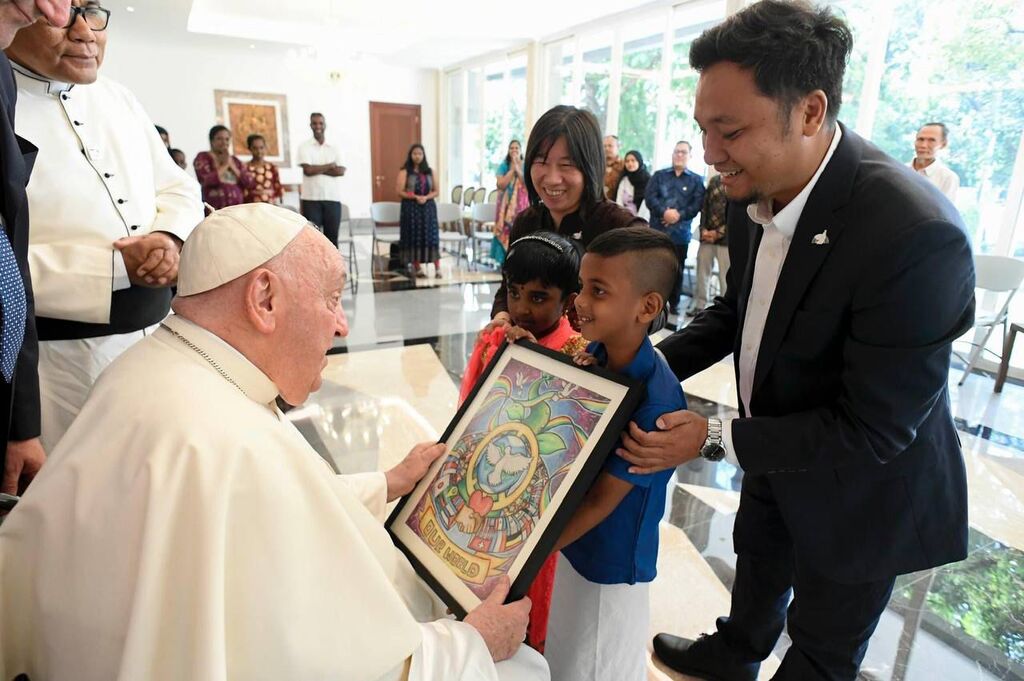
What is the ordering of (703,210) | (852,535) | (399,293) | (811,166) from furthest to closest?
1. (399,293)
2. (703,210)
3. (852,535)
4. (811,166)

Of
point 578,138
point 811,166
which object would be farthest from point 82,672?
point 578,138

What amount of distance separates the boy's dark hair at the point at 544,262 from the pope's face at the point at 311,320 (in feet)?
2.25

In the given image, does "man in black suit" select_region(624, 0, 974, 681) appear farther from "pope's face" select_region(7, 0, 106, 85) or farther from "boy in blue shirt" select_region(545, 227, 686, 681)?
"pope's face" select_region(7, 0, 106, 85)

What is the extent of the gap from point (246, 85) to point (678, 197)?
1128 cm

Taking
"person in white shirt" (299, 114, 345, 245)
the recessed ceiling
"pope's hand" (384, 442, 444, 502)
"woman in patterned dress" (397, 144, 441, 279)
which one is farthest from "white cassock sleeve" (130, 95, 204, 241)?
the recessed ceiling

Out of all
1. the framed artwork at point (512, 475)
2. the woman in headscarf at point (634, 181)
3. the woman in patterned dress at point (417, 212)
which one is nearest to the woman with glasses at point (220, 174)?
the woman in patterned dress at point (417, 212)

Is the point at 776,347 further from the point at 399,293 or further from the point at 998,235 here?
the point at 399,293

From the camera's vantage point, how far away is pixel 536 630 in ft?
6.44

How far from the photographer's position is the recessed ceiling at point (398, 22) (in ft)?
33.2

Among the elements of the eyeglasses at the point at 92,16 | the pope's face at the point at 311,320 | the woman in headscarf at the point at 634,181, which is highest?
the eyeglasses at the point at 92,16

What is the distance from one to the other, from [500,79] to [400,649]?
14.5 m

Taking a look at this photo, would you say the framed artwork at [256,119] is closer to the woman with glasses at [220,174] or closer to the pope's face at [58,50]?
the woman with glasses at [220,174]

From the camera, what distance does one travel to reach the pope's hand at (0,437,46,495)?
1.61 metres

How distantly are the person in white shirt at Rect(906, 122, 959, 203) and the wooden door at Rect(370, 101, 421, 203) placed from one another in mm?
12621
